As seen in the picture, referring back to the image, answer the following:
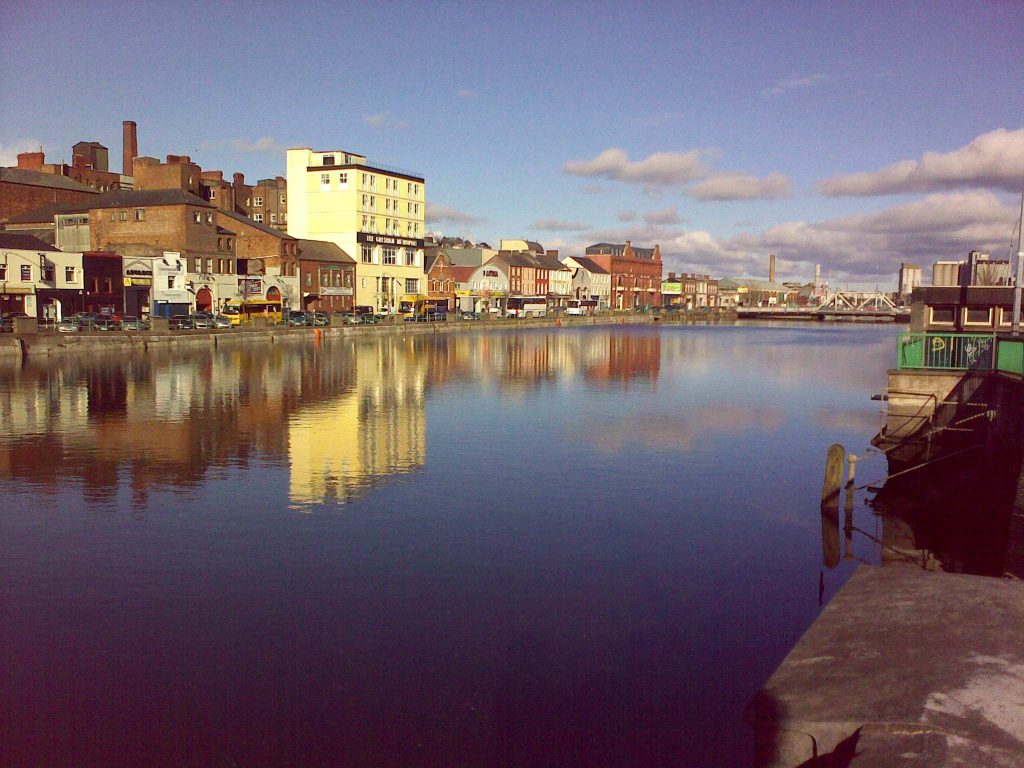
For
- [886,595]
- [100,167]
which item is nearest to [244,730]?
[886,595]

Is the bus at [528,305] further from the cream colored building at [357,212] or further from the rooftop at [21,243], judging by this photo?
the rooftop at [21,243]

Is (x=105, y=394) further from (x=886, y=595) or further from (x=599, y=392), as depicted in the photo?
(x=886, y=595)

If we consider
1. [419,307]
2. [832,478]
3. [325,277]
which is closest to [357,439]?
[832,478]

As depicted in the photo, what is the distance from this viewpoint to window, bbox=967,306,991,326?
3669 centimetres

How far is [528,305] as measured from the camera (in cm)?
15562

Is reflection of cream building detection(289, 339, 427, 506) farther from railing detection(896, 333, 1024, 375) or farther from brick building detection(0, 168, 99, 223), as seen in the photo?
brick building detection(0, 168, 99, 223)

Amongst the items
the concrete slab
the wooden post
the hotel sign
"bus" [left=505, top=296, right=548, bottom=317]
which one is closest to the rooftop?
the hotel sign

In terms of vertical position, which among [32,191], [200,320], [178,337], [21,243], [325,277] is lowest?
[178,337]

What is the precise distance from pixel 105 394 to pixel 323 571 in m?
29.0

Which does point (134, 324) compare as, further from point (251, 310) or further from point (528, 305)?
point (528, 305)

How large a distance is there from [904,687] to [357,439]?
2249cm

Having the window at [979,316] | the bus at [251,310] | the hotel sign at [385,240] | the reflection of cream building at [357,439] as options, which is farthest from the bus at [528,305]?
the window at [979,316]

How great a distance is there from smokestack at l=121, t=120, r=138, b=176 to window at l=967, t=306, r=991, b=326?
112518 mm

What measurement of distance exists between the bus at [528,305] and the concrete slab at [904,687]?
13925cm
